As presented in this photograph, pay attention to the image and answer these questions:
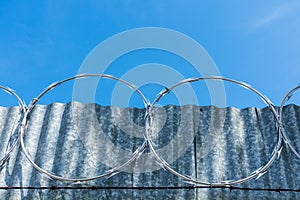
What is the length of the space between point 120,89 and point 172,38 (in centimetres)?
67

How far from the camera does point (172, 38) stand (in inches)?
144

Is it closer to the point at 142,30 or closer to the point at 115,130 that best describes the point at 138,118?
the point at 115,130

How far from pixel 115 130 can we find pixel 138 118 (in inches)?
10.5

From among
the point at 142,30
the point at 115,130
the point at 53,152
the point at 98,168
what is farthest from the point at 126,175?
the point at 142,30

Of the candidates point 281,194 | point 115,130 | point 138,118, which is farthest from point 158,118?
point 281,194

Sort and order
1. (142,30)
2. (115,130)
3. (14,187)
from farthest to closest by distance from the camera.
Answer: (115,130), (142,30), (14,187)

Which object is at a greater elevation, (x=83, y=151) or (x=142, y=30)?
(x=142, y=30)

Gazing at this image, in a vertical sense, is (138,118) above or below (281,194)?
above

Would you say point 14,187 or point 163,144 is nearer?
point 14,187

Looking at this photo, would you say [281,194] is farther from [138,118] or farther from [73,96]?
[73,96]

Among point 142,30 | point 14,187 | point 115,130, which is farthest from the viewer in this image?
point 115,130

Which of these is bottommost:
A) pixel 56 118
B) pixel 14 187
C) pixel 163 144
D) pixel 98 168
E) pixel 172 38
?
pixel 14 187

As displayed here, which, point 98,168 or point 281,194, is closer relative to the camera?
point 281,194

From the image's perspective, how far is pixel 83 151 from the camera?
3744 millimetres
